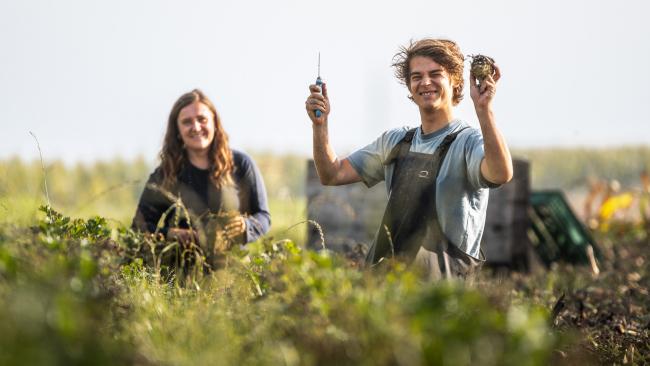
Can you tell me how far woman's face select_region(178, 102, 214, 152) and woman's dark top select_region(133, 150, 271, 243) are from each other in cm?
22

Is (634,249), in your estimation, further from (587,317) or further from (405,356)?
(405,356)

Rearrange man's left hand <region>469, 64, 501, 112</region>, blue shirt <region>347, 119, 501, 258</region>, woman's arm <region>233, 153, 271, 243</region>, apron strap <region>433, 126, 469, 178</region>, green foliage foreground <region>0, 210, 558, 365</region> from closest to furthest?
green foliage foreground <region>0, 210, 558, 365</region>
man's left hand <region>469, 64, 501, 112</region>
blue shirt <region>347, 119, 501, 258</region>
apron strap <region>433, 126, 469, 178</region>
woman's arm <region>233, 153, 271, 243</region>

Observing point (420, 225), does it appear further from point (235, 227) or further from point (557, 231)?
point (557, 231)

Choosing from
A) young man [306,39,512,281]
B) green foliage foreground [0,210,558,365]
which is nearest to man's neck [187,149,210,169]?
young man [306,39,512,281]

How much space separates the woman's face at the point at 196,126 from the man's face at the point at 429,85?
1954 millimetres

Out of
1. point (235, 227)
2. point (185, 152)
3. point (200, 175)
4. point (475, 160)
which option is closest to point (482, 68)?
point (475, 160)

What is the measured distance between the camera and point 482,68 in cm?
267

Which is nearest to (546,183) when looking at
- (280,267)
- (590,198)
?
(590,198)

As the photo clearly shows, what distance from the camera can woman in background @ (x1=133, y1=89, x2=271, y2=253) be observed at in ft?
14.0

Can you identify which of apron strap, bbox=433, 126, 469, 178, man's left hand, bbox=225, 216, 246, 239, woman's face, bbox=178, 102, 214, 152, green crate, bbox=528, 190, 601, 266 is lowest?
green crate, bbox=528, 190, 601, 266

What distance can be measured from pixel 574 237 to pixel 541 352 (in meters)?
5.62

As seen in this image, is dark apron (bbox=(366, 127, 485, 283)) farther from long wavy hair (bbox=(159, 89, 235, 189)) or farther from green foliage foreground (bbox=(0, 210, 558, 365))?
long wavy hair (bbox=(159, 89, 235, 189))

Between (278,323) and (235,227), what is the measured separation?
214 cm

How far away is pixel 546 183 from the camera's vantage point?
16.2 meters
